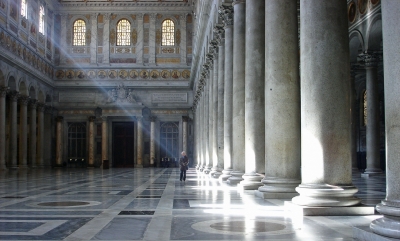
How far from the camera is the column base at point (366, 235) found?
671cm

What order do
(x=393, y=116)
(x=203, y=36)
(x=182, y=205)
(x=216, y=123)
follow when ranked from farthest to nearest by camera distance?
(x=203, y=36) → (x=216, y=123) → (x=182, y=205) → (x=393, y=116)

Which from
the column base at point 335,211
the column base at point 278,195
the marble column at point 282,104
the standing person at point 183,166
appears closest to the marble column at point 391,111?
the column base at point 335,211

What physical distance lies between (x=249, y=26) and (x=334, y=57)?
24.4 ft

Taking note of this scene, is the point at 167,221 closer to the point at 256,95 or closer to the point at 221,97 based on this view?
the point at 256,95

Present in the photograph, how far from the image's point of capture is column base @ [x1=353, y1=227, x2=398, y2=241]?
22.0ft

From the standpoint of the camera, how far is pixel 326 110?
Result: 1040 cm

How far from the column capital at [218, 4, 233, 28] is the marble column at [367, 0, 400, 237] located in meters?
16.8

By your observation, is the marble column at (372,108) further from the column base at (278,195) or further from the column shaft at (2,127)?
the column shaft at (2,127)

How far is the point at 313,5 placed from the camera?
35.1ft

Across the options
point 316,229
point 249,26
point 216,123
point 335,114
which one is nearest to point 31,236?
point 316,229

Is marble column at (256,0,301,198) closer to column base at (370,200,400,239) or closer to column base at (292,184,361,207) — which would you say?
column base at (292,184,361,207)

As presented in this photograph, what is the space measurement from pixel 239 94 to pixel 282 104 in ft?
24.7

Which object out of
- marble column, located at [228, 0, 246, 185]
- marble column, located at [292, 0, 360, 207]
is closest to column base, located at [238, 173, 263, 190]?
marble column, located at [228, 0, 246, 185]

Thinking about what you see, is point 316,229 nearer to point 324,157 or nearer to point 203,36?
point 324,157
